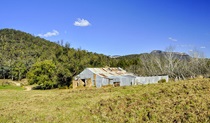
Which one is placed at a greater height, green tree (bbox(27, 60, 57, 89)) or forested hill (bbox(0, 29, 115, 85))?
forested hill (bbox(0, 29, 115, 85))

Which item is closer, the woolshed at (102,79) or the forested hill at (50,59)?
the woolshed at (102,79)

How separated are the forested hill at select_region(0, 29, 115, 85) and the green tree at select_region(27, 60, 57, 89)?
85.7 inches

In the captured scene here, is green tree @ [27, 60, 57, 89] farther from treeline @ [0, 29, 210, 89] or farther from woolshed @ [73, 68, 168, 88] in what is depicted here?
woolshed @ [73, 68, 168, 88]

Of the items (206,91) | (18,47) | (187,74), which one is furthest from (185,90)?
(18,47)

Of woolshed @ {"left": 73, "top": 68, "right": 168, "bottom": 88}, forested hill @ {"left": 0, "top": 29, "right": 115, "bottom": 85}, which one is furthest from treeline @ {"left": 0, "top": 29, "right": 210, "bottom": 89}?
woolshed @ {"left": 73, "top": 68, "right": 168, "bottom": 88}

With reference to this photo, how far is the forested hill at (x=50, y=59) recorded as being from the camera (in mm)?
60125

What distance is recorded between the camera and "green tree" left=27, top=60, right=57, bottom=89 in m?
53.1

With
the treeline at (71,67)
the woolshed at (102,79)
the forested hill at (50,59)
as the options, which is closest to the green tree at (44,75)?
the treeline at (71,67)

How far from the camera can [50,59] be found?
286ft

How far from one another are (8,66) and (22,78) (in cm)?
878

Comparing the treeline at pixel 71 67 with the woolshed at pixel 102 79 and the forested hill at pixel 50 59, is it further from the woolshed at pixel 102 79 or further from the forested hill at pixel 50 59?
the woolshed at pixel 102 79

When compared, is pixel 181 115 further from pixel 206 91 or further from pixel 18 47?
pixel 18 47

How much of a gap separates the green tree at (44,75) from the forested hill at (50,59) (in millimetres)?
2176

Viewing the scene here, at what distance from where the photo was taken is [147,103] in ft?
42.7
